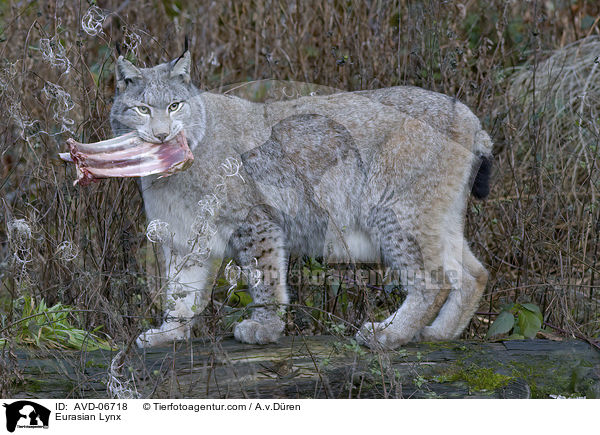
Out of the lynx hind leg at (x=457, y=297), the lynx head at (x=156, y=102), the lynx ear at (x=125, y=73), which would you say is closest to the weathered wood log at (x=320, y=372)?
the lynx hind leg at (x=457, y=297)

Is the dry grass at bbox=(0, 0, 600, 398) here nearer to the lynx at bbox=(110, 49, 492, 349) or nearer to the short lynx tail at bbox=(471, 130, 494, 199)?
the lynx at bbox=(110, 49, 492, 349)

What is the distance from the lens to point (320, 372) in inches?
130

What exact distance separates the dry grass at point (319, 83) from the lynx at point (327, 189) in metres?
0.34

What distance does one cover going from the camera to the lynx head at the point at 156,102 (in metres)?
3.79

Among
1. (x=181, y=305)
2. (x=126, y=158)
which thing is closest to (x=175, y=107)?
(x=126, y=158)

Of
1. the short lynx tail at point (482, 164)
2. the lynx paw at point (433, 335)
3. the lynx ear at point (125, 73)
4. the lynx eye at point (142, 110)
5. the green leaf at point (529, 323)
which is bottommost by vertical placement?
the lynx paw at point (433, 335)

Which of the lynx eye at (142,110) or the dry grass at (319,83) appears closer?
the lynx eye at (142,110)

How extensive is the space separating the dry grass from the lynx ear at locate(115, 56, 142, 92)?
0.31 meters

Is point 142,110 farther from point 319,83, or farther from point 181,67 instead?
point 319,83

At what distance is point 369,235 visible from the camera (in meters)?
4.23

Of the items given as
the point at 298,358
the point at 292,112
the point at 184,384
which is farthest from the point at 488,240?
the point at 184,384

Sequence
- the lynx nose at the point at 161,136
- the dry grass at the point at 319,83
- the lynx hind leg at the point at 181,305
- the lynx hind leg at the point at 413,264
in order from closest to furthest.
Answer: the lynx nose at the point at 161,136 < the lynx hind leg at the point at 181,305 < the lynx hind leg at the point at 413,264 < the dry grass at the point at 319,83
